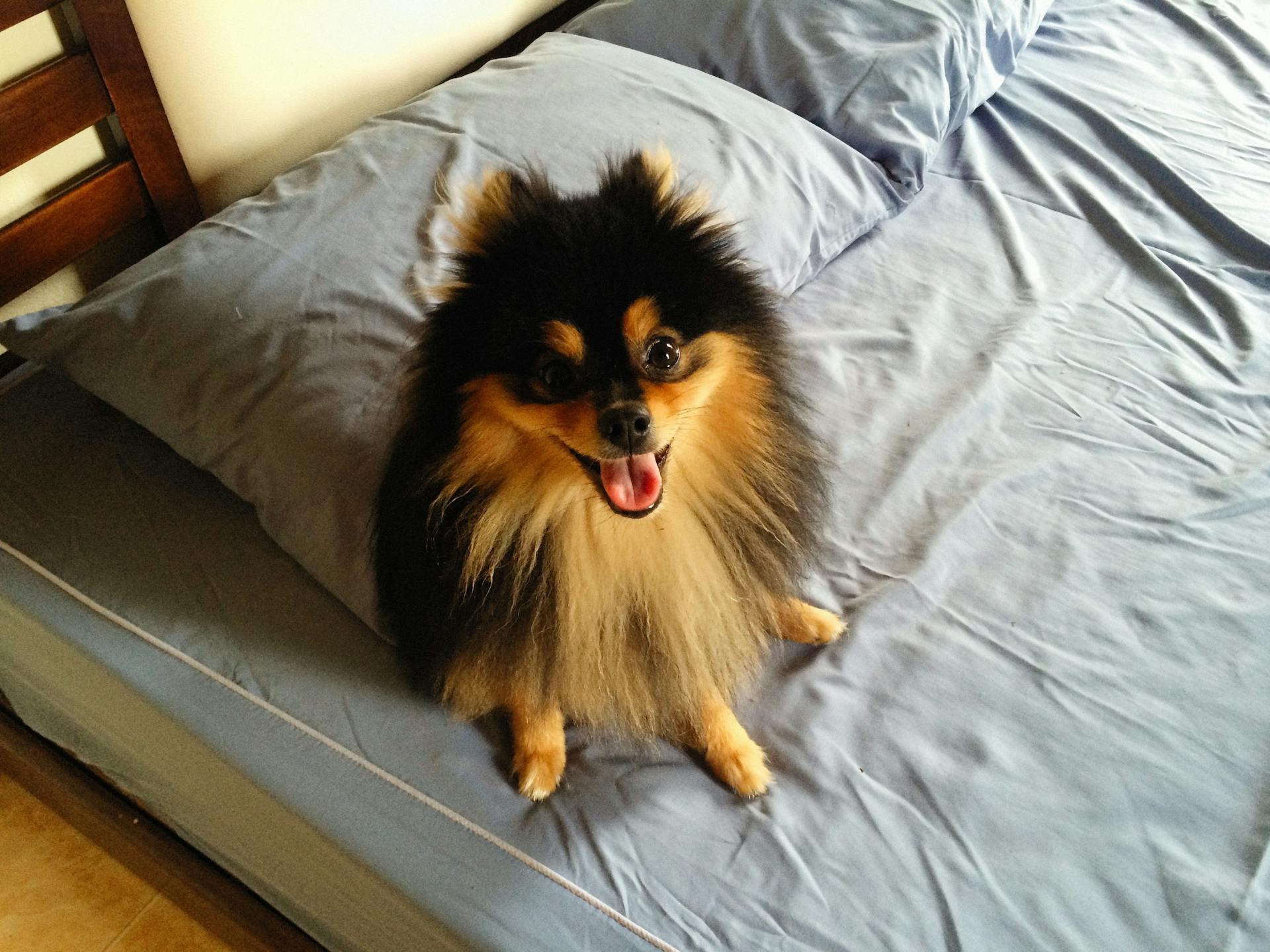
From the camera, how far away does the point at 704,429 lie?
1022mm

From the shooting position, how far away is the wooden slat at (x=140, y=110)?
4.02ft

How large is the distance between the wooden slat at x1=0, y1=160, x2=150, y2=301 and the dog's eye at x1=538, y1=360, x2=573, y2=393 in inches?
34.2

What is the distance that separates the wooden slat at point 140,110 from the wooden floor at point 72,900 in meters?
1.11

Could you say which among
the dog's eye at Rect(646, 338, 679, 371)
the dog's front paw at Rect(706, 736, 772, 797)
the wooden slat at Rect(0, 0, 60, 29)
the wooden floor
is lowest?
the wooden floor

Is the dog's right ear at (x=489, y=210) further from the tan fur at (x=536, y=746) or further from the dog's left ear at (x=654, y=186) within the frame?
the tan fur at (x=536, y=746)

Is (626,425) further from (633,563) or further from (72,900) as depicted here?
(72,900)

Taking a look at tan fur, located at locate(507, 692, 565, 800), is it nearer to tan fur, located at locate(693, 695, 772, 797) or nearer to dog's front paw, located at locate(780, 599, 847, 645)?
tan fur, located at locate(693, 695, 772, 797)

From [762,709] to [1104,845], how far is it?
41cm

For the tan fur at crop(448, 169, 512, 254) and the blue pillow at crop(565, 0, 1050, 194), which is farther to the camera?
the blue pillow at crop(565, 0, 1050, 194)

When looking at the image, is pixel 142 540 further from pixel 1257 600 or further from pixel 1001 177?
pixel 1001 177

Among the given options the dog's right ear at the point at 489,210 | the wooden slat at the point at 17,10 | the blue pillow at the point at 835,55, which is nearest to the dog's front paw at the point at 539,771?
the dog's right ear at the point at 489,210

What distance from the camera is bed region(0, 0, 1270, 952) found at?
94 centimetres

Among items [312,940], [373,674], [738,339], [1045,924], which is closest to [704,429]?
[738,339]

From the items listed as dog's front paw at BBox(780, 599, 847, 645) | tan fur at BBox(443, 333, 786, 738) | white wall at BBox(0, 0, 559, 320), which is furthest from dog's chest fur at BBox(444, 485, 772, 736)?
white wall at BBox(0, 0, 559, 320)
